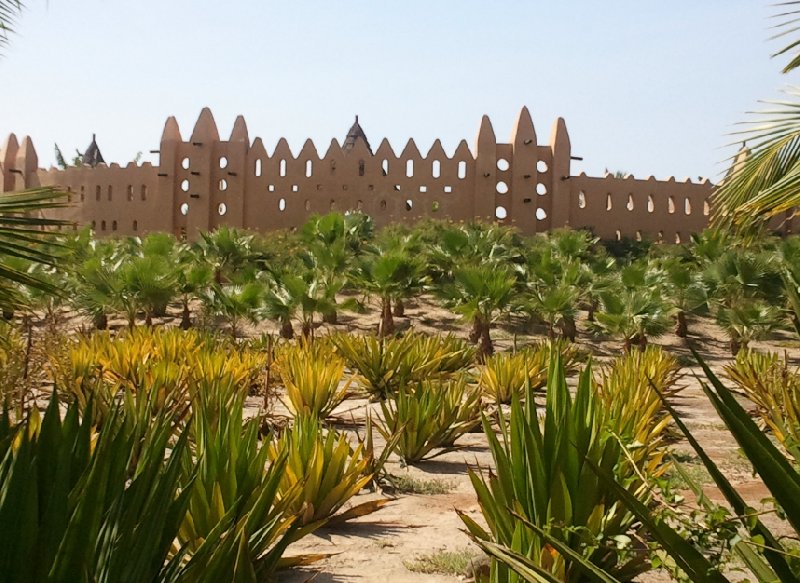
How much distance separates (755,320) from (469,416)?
11.1 meters

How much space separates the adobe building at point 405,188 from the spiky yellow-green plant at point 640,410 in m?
22.6

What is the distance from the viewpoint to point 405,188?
111 feet

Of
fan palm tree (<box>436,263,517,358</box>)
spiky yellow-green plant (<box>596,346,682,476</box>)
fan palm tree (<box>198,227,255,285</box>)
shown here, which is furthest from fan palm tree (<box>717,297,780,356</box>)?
fan palm tree (<box>198,227,255,285</box>)

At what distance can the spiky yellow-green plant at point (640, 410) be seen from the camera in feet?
14.2

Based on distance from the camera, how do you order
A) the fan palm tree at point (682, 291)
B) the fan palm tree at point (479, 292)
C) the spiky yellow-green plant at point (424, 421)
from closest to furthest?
the spiky yellow-green plant at point (424, 421)
the fan palm tree at point (479, 292)
the fan palm tree at point (682, 291)

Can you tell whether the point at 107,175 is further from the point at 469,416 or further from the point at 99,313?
the point at 469,416

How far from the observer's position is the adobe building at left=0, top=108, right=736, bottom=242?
111ft

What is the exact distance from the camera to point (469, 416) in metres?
7.75

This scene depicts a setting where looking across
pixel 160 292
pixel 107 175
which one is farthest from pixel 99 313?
pixel 107 175

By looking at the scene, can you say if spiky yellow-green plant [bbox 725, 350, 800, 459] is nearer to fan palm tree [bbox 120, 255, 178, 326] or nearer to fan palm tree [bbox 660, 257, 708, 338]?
fan palm tree [bbox 660, 257, 708, 338]

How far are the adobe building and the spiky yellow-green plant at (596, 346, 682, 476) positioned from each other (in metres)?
22.6

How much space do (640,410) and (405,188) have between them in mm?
27949

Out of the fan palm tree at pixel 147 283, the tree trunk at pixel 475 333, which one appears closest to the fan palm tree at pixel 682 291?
the tree trunk at pixel 475 333

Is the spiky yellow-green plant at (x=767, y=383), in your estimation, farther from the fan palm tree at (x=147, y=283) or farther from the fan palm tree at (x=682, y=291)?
the fan palm tree at (x=147, y=283)
